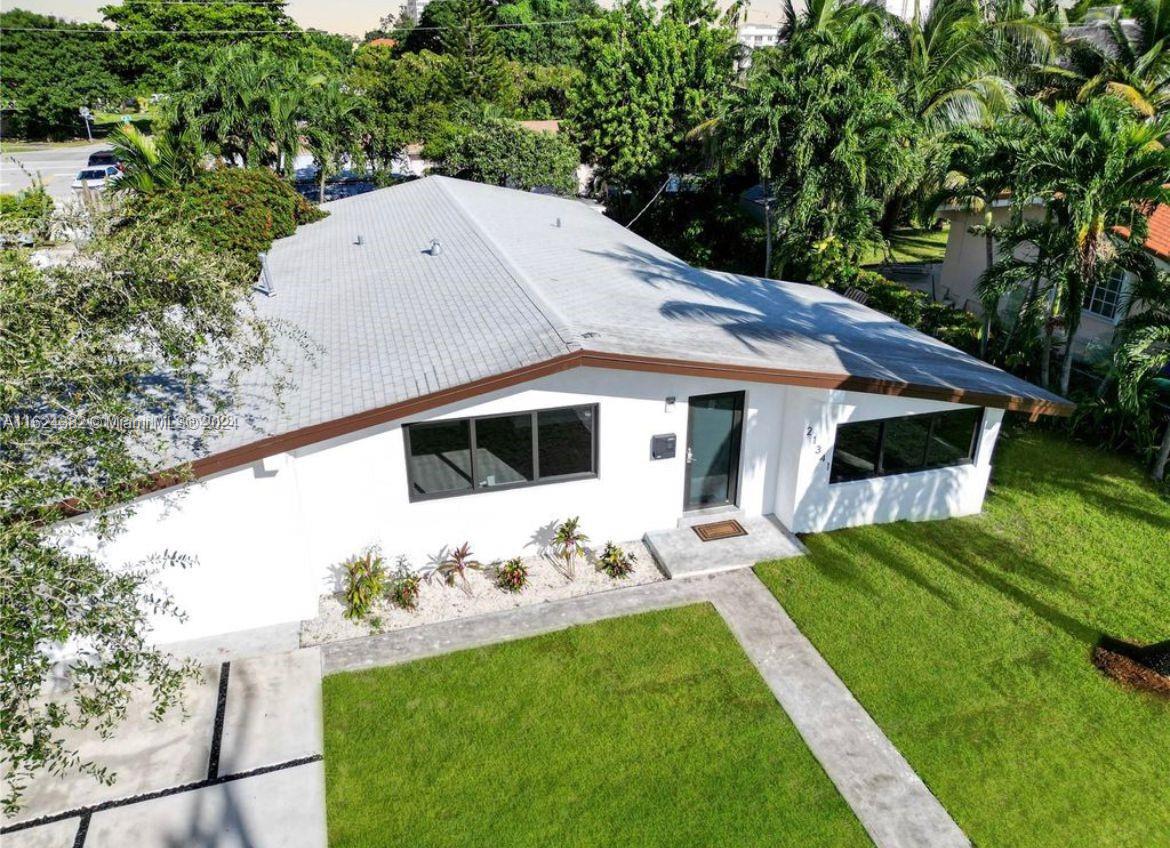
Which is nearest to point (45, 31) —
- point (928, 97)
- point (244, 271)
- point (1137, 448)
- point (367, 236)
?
point (367, 236)

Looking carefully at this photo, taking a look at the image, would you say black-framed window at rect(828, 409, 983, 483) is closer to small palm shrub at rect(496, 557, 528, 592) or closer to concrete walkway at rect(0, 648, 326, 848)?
small palm shrub at rect(496, 557, 528, 592)

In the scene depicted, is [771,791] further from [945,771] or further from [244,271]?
[244,271]

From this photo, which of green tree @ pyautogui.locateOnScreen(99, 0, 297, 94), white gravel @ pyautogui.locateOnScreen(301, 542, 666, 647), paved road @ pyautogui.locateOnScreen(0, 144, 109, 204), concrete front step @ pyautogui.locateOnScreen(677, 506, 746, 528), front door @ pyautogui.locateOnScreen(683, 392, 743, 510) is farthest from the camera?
green tree @ pyautogui.locateOnScreen(99, 0, 297, 94)

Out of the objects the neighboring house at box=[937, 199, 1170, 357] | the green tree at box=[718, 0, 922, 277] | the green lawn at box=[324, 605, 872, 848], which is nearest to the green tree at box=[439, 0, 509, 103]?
the green tree at box=[718, 0, 922, 277]

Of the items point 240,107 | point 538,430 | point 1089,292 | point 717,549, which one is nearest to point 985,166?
point 1089,292

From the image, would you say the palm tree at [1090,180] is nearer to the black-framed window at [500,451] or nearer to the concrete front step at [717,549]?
the concrete front step at [717,549]

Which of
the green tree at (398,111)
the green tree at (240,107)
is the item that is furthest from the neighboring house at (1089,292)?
the green tree at (398,111)

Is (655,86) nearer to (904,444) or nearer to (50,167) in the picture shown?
(904,444)
